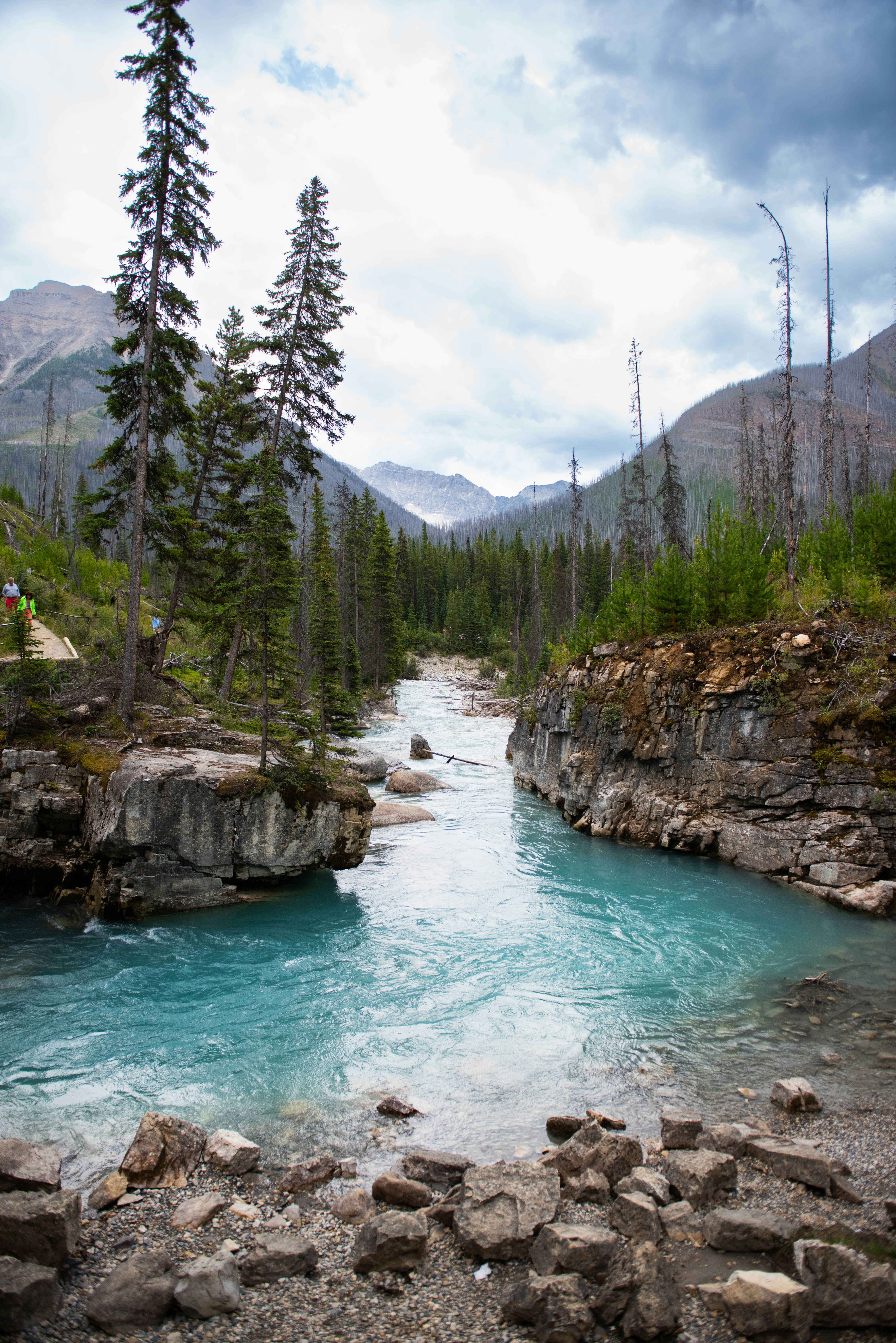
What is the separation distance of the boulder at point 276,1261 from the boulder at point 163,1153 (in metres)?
1.53

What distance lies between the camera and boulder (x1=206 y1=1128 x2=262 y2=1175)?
250 inches

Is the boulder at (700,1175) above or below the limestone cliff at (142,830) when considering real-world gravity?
below

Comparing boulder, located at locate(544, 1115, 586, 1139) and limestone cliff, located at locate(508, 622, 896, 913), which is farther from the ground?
limestone cliff, located at locate(508, 622, 896, 913)

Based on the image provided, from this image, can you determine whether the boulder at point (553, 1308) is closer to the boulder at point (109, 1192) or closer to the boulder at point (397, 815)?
the boulder at point (109, 1192)

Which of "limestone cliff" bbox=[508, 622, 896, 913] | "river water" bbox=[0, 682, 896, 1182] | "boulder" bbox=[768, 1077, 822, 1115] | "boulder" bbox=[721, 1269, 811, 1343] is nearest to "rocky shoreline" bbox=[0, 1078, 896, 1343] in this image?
"boulder" bbox=[721, 1269, 811, 1343]

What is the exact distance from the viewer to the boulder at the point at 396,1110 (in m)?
7.56

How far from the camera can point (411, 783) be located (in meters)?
25.7

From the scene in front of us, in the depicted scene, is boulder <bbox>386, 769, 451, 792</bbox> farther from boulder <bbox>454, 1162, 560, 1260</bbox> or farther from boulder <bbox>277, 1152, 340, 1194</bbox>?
boulder <bbox>454, 1162, 560, 1260</bbox>

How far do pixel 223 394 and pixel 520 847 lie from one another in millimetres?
16867

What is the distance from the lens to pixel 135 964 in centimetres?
1138

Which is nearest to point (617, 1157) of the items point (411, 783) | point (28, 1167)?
point (28, 1167)

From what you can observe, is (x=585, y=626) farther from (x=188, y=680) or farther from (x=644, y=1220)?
(x=644, y=1220)

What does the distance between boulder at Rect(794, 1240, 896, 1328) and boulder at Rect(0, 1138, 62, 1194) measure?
18.2 feet

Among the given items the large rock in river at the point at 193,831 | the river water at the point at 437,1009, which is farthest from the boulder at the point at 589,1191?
the large rock in river at the point at 193,831
